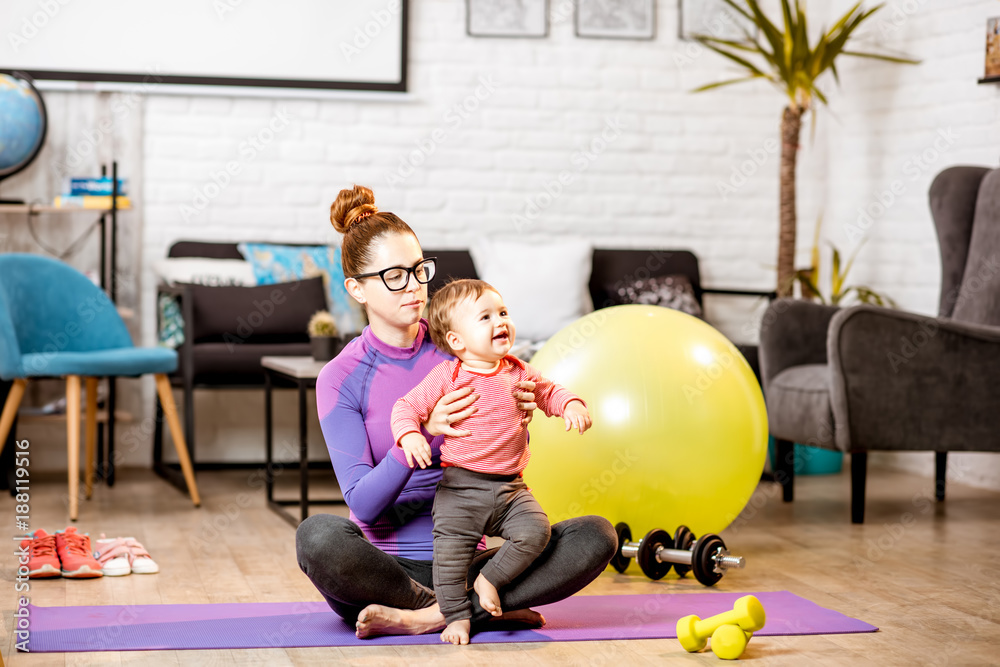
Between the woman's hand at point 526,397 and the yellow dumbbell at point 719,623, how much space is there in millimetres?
459

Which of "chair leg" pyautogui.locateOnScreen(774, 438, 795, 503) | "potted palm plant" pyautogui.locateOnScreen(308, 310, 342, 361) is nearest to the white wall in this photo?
"chair leg" pyautogui.locateOnScreen(774, 438, 795, 503)

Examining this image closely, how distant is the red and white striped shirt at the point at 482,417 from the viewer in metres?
1.99

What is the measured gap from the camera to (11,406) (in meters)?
3.46

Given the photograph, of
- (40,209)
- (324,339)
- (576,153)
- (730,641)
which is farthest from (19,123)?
(730,641)

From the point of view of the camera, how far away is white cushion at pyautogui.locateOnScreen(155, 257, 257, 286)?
407cm

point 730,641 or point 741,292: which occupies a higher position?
point 741,292

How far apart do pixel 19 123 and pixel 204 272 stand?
2.61 feet

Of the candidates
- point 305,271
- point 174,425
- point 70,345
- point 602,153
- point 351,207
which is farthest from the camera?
point 602,153

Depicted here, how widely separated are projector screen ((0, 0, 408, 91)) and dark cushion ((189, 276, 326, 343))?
Result: 3.08 ft

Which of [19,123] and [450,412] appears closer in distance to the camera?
[450,412]

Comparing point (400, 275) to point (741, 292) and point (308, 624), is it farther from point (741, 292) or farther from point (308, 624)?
point (741, 292)

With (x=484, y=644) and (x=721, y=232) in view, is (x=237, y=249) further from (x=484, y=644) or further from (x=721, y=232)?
(x=484, y=644)

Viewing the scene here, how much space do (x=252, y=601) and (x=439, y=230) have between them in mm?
2502

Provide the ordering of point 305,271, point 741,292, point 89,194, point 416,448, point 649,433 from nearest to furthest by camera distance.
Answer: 1. point 416,448
2. point 649,433
3. point 89,194
4. point 305,271
5. point 741,292
